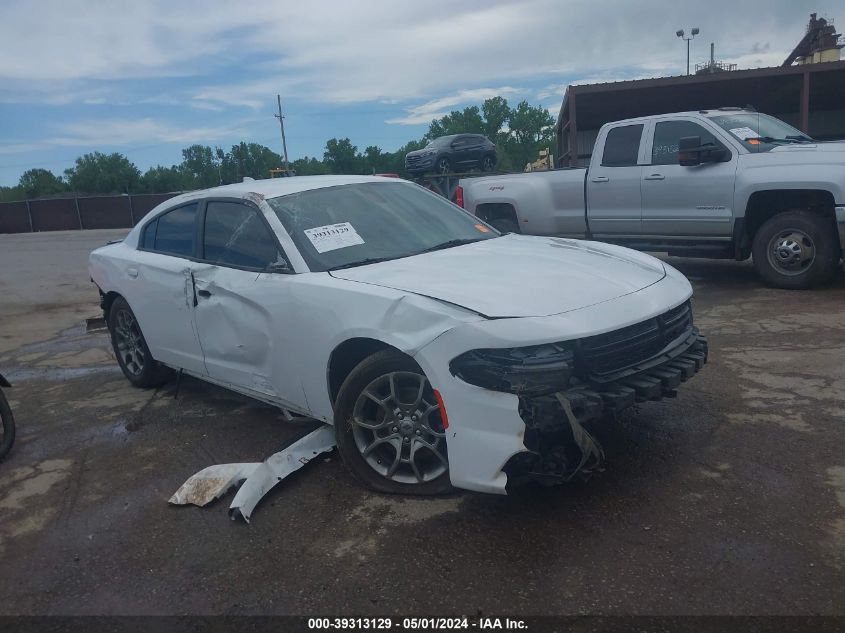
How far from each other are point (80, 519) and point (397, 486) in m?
1.66

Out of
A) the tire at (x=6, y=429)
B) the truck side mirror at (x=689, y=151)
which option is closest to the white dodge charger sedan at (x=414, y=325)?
the tire at (x=6, y=429)

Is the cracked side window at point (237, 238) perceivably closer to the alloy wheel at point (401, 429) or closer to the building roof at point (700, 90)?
the alloy wheel at point (401, 429)

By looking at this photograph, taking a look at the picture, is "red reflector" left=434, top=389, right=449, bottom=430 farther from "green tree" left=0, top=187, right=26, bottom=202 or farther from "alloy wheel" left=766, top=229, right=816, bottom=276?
"green tree" left=0, top=187, right=26, bottom=202

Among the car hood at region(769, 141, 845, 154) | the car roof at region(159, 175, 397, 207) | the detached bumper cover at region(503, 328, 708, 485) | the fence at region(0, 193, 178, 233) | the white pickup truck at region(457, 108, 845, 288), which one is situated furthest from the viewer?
the fence at region(0, 193, 178, 233)

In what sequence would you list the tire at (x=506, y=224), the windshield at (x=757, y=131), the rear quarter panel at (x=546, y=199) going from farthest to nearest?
the tire at (x=506, y=224) < the rear quarter panel at (x=546, y=199) < the windshield at (x=757, y=131)

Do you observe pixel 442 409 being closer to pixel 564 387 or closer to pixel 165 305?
pixel 564 387

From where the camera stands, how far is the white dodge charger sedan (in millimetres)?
3027

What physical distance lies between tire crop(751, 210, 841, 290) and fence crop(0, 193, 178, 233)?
3486 centimetres

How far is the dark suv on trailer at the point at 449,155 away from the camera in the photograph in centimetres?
2206

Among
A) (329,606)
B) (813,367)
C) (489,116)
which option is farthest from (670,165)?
(489,116)

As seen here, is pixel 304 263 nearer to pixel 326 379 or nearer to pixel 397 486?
pixel 326 379

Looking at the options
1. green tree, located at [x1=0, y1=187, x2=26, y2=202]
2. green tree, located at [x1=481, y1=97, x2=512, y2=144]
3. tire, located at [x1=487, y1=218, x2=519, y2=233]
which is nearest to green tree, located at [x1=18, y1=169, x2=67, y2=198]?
green tree, located at [x1=0, y1=187, x2=26, y2=202]

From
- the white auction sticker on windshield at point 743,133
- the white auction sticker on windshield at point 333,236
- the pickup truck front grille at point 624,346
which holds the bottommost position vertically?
the pickup truck front grille at point 624,346

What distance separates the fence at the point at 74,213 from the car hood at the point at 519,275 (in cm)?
3674
